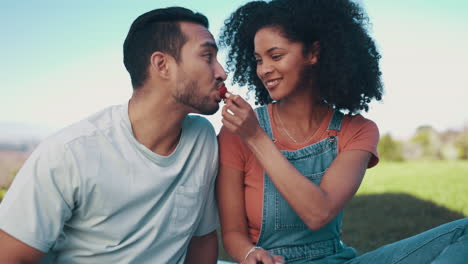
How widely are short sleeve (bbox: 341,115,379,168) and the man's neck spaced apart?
0.89m

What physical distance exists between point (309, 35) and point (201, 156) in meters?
0.91

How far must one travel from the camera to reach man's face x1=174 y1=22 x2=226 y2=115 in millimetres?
2334

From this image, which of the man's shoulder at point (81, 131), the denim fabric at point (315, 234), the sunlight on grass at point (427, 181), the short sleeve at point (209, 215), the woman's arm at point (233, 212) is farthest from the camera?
the sunlight on grass at point (427, 181)

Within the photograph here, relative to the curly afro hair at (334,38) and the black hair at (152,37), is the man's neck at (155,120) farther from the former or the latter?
the curly afro hair at (334,38)

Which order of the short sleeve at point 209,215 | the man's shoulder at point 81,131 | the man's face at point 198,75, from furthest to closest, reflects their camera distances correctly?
the short sleeve at point 209,215
the man's face at point 198,75
the man's shoulder at point 81,131

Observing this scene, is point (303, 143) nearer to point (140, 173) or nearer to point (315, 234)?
point (315, 234)

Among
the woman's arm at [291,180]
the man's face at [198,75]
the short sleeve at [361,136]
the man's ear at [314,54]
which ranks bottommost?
the woman's arm at [291,180]

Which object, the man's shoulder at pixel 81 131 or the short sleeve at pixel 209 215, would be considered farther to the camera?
the short sleeve at pixel 209 215

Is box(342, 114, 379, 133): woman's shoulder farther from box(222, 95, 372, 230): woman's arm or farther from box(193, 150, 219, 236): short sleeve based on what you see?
box(193, 150, 219, 236): short sleeve

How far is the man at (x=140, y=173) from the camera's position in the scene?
1.93 m

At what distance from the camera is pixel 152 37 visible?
2.43m

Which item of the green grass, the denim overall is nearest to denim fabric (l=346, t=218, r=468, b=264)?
the denim overall

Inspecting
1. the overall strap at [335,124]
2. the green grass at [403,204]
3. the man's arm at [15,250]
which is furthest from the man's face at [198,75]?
the green grass at [403,204]

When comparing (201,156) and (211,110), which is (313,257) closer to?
(201,156)
